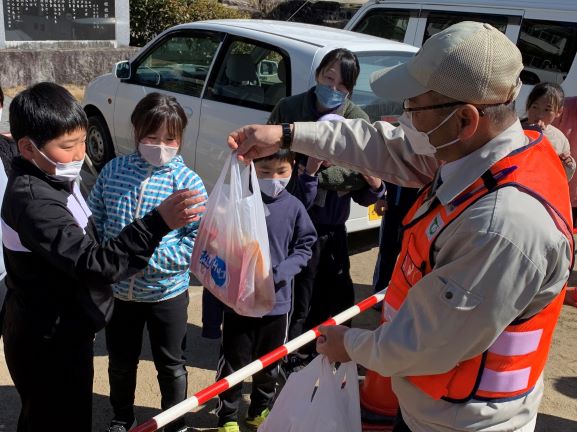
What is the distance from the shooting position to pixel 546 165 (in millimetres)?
1613

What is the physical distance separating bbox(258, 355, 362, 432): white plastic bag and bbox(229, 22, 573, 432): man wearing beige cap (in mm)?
426

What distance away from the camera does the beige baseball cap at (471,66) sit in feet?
4.99

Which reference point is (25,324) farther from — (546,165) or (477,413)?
(546,165)

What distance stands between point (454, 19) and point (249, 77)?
308 cm

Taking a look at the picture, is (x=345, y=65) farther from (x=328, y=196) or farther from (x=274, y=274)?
(x=274, y=274)

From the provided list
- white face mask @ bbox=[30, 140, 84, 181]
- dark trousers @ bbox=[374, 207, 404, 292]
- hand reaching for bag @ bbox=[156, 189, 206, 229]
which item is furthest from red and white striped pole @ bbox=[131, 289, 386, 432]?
dark trousers @ bbox=[374, 207, 404, 292]

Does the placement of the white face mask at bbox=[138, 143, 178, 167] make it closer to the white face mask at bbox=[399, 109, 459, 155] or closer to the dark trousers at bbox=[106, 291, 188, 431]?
the dark trousers at bbox=[106, 291, 188, 431]

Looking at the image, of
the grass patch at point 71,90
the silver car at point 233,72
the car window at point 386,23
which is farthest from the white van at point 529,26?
the grass patch at point 71,90

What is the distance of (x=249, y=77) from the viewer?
5.19m

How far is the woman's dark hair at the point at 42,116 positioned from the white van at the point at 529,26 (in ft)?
16.1

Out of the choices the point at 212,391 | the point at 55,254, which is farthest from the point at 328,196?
the point at 55,254

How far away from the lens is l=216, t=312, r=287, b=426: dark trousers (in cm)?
308

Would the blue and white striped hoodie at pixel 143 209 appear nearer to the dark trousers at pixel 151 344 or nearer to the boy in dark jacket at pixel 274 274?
the dark trousers at pixel 151 344

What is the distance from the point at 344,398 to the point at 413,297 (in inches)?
31.4
